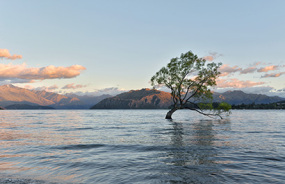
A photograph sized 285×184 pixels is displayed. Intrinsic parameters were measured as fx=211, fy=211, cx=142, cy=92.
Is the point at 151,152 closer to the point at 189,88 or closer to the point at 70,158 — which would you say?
the point at 70,158

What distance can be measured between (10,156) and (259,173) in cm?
1853

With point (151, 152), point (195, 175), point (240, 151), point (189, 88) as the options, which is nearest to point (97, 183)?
point (195, 175)

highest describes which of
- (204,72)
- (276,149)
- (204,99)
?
(204,72)

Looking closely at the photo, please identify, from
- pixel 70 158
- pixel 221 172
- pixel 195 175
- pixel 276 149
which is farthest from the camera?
pixel 276 149

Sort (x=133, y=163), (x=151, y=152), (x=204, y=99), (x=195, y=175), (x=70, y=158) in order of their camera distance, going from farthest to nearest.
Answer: (x=204, y=99), (x=151, y=152), (x=70, y=158), (x=133, y=163), (x=195, y=175)

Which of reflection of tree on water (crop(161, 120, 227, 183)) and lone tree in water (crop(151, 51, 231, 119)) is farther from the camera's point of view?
lone tree in water (crop(151, 51, 231, 119))

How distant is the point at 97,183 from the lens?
35.1 ft

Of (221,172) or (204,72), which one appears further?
(204,72)

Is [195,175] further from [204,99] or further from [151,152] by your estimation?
[204,99]

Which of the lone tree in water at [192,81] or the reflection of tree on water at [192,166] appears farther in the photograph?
the lone tree in water at [192,81]

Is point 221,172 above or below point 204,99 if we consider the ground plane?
below

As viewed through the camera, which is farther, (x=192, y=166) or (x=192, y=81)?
(x=192, y=81)

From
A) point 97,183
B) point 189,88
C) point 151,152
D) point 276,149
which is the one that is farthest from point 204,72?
point 97,183

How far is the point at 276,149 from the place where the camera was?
2014cm
